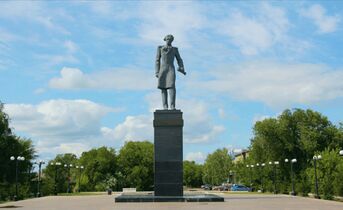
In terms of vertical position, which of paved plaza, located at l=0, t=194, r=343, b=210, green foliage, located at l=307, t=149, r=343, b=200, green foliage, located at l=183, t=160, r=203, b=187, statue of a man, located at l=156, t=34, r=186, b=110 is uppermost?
statue of a man, located at l=156, t=34, r=186, b=110

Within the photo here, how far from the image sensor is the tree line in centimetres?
4259

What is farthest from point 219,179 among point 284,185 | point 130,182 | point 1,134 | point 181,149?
point 181,149

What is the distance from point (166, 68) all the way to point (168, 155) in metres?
5.32

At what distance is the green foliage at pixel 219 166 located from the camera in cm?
10762

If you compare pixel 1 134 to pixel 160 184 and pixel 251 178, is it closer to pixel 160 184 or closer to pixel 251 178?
pixel 160 184

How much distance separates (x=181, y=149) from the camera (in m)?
27.8

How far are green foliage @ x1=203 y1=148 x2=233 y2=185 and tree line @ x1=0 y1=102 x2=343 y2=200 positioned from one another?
31.4 metres

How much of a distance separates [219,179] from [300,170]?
4930 centimetres

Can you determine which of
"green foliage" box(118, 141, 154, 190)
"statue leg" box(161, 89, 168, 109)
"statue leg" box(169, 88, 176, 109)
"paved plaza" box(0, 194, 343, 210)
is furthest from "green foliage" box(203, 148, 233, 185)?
"paved plaza" box(0, 194, 343, 210)

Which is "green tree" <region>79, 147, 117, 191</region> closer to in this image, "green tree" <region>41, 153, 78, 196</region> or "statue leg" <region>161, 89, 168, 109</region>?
"green tree" <region>41, 153, 78, 196</region>

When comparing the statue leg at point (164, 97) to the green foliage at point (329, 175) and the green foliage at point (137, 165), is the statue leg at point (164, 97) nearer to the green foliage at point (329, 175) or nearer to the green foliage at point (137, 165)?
the green foliage at point (329, 175)

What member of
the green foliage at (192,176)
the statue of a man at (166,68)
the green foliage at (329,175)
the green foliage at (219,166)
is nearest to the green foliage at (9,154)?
the statue of a man at (166,68)

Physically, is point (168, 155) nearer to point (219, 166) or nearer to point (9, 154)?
point (9, 154)

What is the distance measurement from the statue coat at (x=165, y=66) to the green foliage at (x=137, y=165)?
44.9 metres
